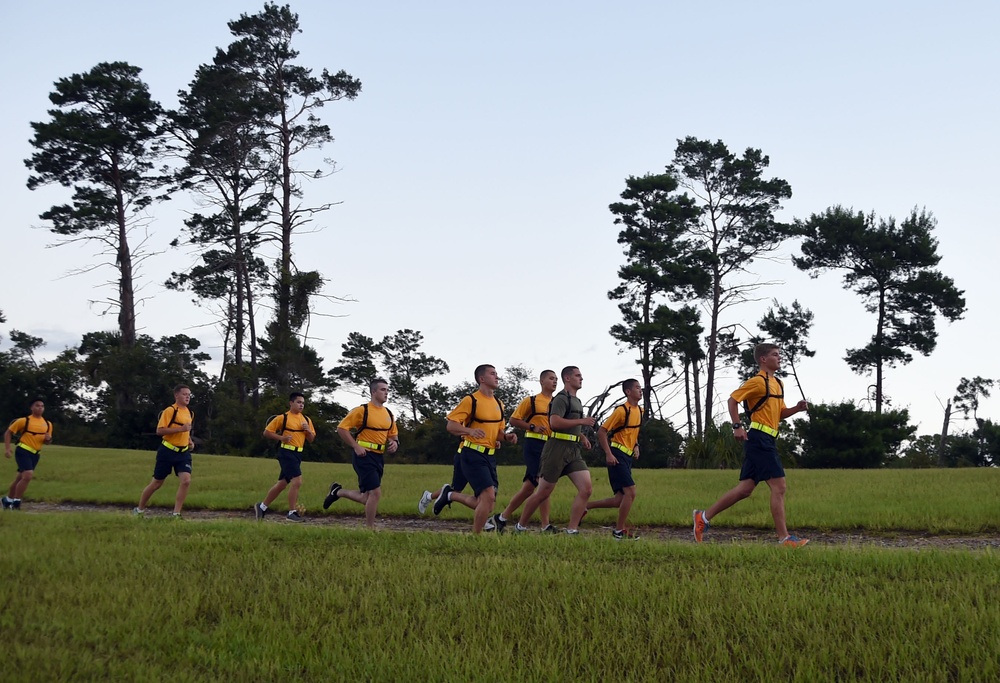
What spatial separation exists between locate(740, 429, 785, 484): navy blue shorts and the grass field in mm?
1306

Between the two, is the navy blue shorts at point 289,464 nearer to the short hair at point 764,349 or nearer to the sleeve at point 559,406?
the sleeve at point 559,406

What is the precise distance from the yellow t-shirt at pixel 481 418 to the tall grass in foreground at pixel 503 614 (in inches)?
93.3

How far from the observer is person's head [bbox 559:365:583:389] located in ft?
37.2

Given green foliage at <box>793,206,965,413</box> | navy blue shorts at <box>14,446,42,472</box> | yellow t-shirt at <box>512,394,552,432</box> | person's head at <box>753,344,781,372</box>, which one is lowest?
navy blue shorts at <box>14,446,42,472</box>

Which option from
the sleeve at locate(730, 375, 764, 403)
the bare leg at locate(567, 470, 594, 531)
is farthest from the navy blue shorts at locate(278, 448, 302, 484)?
the sleeve at locate(730, 375, 764, 403)

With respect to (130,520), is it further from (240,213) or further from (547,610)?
(240,213)

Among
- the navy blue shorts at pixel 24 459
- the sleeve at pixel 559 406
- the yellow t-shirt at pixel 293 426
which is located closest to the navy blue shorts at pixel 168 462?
the yellow t-shirt at pixel 293 426

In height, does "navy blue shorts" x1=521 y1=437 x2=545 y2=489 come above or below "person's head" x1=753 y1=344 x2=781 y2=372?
below

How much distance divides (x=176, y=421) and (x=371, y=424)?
385cm

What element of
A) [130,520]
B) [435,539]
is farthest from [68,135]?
[435,539]

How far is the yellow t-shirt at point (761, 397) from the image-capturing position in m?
9.94

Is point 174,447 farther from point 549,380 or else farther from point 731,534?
point 731,534

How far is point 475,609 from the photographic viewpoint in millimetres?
6570

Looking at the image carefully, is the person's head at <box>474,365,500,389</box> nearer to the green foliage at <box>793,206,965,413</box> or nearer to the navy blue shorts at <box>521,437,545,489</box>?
the navy blue shorts at <box>521,437,545,489</box>
